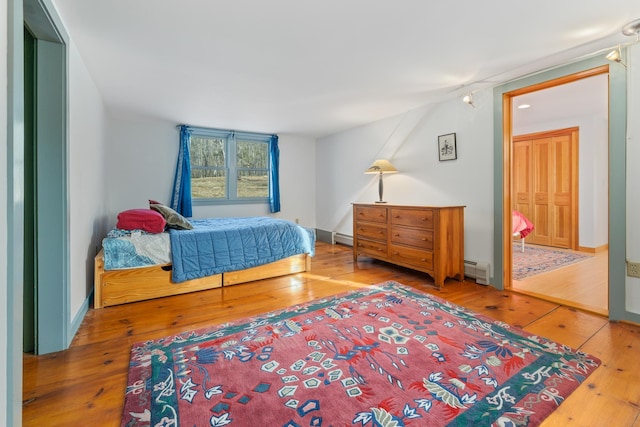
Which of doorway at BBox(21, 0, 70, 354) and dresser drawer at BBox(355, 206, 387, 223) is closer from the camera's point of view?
doorway at BBox(21, 0, 70, 354)

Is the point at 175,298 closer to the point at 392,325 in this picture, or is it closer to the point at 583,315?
the point at 392,325

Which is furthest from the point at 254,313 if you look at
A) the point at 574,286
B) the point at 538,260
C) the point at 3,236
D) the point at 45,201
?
the point at 538,260

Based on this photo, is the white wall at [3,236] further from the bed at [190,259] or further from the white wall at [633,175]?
the white wall at [633,175]

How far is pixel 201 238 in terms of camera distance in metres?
3.05

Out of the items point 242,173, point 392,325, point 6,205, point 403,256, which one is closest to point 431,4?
point 392,325

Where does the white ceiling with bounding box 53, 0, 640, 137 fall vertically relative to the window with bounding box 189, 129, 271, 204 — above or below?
above

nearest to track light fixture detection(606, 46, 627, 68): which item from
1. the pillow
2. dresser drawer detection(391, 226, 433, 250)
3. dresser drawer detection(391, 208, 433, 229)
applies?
dresser drawer detection(391, 208, 433, 229)

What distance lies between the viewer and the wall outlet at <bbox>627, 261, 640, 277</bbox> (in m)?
2.24

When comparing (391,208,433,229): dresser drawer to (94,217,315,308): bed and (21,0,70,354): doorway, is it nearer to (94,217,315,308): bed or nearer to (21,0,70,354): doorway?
(94,217,315,308): bed

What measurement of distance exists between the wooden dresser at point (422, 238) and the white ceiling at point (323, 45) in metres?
1.40

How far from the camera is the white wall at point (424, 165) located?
3.26 metres

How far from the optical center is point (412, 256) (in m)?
3.40

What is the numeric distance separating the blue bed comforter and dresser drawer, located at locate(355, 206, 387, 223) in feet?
2.82

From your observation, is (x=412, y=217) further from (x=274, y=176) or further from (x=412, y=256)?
(x=274, y=176)
